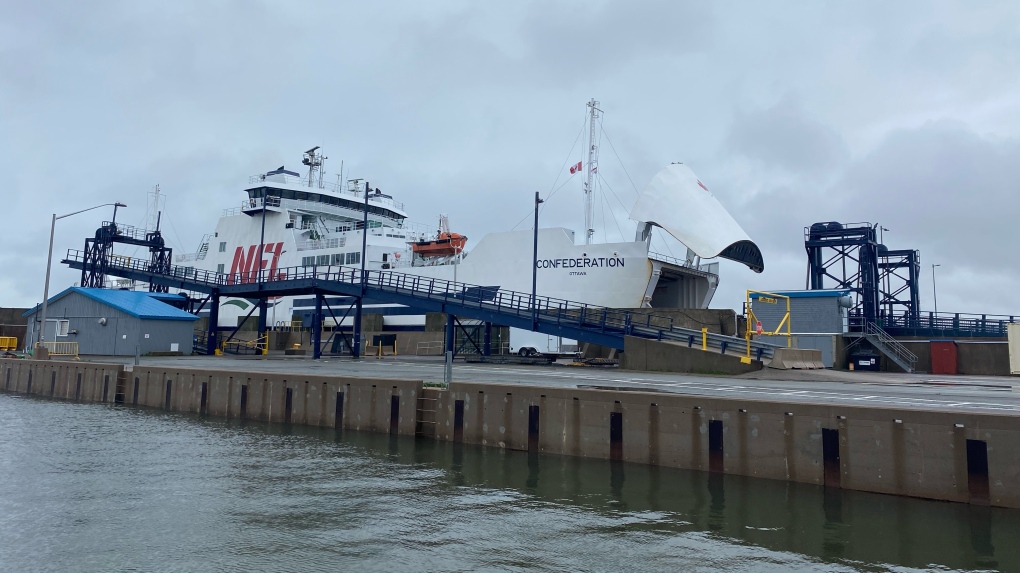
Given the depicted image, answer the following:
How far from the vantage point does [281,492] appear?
12344mm

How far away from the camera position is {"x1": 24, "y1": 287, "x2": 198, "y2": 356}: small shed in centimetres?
3997

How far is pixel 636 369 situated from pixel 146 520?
66.8 feet

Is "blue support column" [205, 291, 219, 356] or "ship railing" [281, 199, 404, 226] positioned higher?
"ship railing" [281, 199, 404, 226]

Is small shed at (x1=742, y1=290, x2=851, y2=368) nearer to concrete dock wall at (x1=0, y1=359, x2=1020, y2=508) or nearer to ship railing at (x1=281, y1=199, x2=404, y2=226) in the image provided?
concrete dock wall at (x1=0, y1=359, x2=1020, y2=508)

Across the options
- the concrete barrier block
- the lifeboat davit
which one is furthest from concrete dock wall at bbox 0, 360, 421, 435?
the lifeboat davit

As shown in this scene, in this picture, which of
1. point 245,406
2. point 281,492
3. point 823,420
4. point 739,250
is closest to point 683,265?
point 739,250

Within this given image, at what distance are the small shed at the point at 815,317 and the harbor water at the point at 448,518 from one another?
23.1 meters

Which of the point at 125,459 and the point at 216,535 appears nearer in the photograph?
the point at 216,535

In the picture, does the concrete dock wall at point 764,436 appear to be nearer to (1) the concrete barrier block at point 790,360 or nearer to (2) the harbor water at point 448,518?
(2) the harbor water at point 448,518

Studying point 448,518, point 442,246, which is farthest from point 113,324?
point 448,518

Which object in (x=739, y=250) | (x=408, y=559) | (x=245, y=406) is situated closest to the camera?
(x=408, y=559)

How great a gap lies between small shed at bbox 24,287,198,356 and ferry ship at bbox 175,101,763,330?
6089 millimetres

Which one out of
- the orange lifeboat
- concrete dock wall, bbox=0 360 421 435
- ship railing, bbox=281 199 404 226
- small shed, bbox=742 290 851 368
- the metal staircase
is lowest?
concrete dock wall, bbox=0 360 421 435

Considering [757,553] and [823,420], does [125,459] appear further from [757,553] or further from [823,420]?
[823,420]
